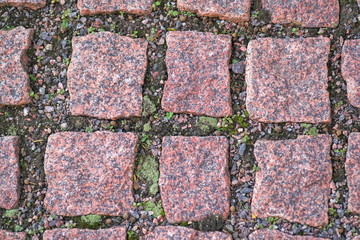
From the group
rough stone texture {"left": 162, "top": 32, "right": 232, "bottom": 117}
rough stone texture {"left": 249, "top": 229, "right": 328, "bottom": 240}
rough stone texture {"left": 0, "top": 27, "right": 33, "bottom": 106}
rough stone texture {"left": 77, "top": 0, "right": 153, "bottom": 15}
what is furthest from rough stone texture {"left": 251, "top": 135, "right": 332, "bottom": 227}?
rough stone texture {"left": 0, "top": 27, "right": 33, "bottom": 106}

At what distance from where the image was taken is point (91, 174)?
211 centimetres

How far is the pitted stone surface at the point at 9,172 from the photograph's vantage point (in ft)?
7.08

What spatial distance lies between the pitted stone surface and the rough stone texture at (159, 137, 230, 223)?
87 centimetres

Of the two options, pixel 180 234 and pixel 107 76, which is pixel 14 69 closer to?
pixel 107 76

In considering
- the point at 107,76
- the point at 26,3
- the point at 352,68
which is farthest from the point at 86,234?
the point at 352,68

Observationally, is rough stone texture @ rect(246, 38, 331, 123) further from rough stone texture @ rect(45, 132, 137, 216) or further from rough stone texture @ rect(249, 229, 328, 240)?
rough stone texture @ rect(45, 132, 137, 216)

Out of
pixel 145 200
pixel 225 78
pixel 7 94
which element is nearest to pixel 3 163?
pixel 7 94

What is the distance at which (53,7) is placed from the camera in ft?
7.77

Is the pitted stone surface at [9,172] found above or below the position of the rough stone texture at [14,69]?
below

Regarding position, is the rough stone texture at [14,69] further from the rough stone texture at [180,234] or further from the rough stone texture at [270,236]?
the rough stone texture at [270,236]

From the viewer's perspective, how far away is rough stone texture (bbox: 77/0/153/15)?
2.26 metres

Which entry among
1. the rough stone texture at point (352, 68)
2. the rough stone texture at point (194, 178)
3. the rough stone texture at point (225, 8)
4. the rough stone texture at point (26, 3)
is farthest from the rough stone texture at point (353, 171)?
the rough stone texture at point (26, 3)

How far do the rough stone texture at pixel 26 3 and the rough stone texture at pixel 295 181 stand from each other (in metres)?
1.67

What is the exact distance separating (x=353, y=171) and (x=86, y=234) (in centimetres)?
152
